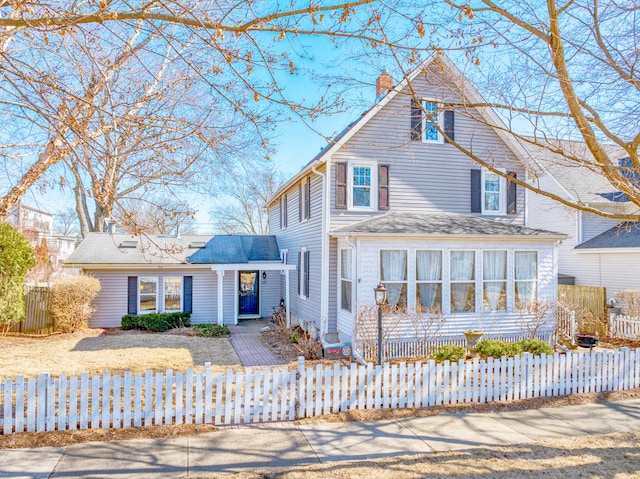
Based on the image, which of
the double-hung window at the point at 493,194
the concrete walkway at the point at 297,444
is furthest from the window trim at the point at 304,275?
the concrete walkway at the point at 297,444

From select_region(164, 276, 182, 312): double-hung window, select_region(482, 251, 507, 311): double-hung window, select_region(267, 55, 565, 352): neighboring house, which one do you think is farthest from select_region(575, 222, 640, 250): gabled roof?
select_region(164, 276, 182, 312): double-hung window

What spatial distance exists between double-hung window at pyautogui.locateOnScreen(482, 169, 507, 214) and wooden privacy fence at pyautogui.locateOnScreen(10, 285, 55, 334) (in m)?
14.8

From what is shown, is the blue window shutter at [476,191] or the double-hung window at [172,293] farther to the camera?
the double-hung window at [172,293]

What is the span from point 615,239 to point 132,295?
19136 mm

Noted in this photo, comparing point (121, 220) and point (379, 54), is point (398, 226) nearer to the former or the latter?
point (379, 54)

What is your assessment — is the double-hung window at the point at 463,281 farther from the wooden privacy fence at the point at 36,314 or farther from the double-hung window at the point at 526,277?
the wooden privacy fence at the point at 36,314

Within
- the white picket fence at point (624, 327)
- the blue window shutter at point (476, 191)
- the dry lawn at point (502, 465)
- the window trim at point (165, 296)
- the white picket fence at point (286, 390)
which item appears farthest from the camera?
the window trim at point (165, 296)

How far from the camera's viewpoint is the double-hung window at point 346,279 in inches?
462

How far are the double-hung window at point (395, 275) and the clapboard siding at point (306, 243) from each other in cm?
226

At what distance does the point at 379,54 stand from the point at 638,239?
50.7 ft

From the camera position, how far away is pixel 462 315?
11.9 metres

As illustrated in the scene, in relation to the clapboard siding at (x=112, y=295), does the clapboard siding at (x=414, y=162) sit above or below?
above

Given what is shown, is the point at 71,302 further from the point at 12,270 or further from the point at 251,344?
the point at 251,344

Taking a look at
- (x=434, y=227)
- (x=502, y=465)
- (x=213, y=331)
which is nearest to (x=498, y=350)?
(x=434, y=227)
